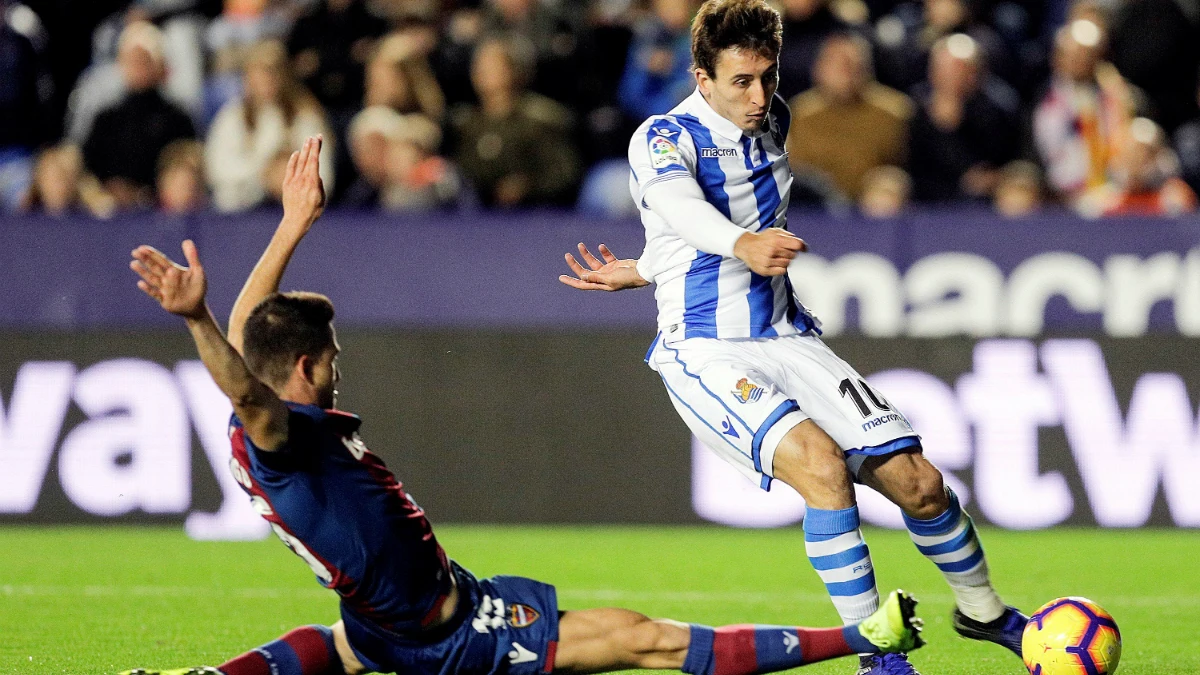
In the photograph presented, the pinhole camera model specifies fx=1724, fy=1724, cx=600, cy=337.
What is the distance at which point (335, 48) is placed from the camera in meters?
14.0

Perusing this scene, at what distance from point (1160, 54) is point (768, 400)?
9314mm

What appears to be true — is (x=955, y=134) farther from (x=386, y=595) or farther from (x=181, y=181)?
(x=386, y=595)

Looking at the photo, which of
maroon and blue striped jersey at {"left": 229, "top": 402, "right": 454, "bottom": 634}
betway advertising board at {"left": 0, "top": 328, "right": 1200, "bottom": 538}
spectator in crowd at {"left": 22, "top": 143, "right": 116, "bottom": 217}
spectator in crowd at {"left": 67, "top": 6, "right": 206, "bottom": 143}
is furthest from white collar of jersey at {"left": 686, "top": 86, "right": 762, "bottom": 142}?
spectator in crowd at {"left": 67, "top": 6, "right": 206, "bottom": 143}

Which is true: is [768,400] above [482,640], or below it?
above

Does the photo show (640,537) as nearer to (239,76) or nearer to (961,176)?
(961,176)

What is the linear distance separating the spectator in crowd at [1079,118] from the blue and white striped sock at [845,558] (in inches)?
306

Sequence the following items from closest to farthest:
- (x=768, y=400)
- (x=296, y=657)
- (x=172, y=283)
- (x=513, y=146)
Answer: (x=172, y=283), (x=296, y=657), (x=768, y=400), (x=513, y=146)

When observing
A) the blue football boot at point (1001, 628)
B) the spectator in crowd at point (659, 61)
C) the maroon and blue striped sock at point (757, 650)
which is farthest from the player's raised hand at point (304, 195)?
the spectator in crowd at point (659, 61)

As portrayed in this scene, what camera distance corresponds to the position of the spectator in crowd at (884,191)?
12.2 metres

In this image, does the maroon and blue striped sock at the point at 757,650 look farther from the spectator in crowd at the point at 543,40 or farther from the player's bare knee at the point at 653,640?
the spectator in crowd at the point at 543,40

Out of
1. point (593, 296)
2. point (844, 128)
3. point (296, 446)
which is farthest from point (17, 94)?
point (296, 446)

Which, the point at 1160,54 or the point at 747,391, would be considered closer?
the point at 747,391

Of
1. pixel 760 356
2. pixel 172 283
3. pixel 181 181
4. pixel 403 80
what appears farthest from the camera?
pixel 403 80

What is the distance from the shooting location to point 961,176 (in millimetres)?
12758
